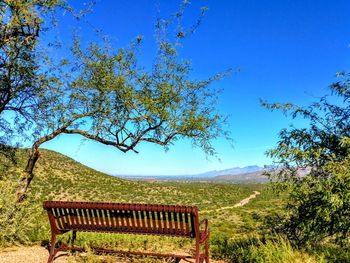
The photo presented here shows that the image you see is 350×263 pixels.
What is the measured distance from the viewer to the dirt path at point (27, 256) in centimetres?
747

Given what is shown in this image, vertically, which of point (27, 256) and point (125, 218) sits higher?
point (125, 218)

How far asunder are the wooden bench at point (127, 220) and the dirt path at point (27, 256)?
294 millimetres

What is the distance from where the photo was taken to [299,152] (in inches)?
284

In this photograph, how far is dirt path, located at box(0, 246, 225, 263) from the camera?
294 inches

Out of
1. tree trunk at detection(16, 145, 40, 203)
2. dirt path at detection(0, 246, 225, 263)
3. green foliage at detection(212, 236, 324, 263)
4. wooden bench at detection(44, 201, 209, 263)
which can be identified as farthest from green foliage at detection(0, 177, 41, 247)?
green foliage at detection(212, 236, 324, 263)

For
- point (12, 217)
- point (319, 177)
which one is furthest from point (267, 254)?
point (12, 217)

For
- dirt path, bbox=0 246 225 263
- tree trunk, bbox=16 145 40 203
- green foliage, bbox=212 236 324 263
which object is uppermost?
tree trunk, bbox=16 145 40 203

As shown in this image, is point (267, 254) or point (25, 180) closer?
point (267, 254)

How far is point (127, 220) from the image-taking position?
712cm

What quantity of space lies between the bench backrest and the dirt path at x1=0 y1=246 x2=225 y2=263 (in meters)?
0.62

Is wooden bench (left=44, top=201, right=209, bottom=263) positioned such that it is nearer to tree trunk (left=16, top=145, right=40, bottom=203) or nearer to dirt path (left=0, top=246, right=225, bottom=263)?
dirt path (left=0, top=246, right=225, bottom=263)

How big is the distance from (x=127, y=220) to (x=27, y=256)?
2396mm

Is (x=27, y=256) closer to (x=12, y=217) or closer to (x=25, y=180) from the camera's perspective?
(x=12, y=217)

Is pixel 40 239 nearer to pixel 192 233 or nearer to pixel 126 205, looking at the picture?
pixel 126 205
